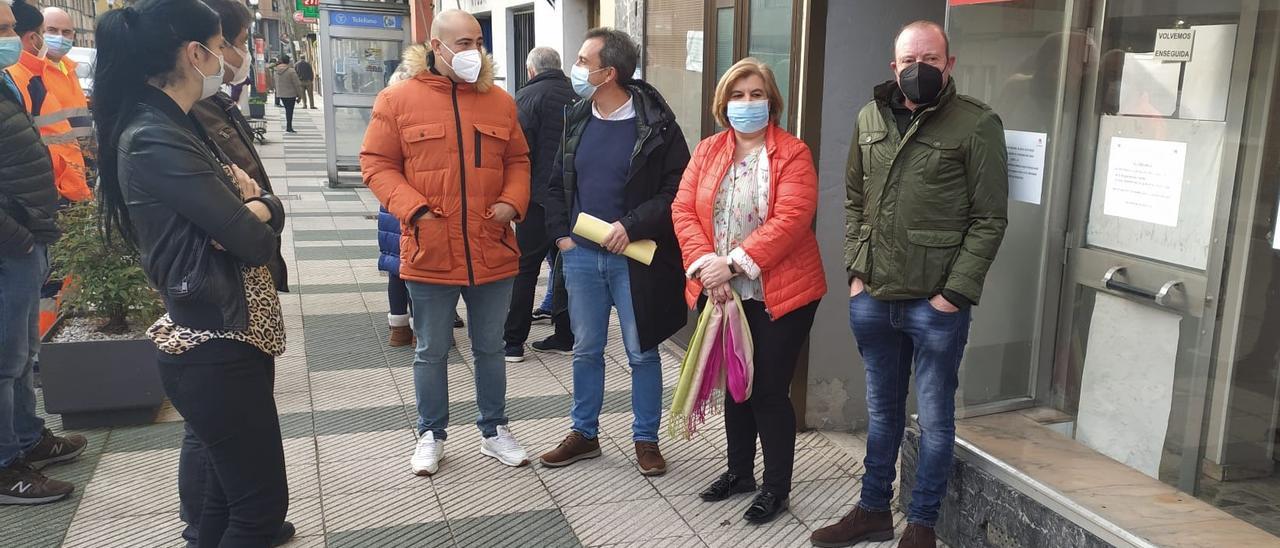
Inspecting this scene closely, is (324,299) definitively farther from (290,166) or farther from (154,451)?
(290,166)

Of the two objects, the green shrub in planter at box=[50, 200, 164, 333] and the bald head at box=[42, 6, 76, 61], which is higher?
the bald head at box=[42, 6, 76, 61]

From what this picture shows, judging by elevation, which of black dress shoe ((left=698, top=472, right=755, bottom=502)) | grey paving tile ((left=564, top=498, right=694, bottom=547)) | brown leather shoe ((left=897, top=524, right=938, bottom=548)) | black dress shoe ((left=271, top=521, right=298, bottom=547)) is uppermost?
brown leather shoe ((left=897, top=524, right=938, bottom=548))

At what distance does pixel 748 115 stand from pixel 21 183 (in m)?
2.96

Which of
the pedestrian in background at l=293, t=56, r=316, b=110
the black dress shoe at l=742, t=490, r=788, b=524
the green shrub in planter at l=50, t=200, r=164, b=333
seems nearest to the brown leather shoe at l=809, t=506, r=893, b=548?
the black dress shoe at l=742, t=490, r=788, b=524

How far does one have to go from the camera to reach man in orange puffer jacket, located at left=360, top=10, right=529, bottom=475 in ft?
12.3

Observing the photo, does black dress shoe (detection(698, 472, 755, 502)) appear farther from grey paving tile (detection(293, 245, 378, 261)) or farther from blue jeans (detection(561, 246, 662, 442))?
grey paving tile (detection(293, 245, 378, 261))

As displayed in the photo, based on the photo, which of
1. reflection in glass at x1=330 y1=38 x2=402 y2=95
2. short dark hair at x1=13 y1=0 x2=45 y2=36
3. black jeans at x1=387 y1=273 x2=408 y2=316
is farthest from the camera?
reflection in glass at x1=330 y1=38 x2=402 y2=95

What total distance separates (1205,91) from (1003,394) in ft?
4.56

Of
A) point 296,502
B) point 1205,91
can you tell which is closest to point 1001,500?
point 1205,91

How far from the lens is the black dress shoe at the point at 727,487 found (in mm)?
3871

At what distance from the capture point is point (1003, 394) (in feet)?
12.9

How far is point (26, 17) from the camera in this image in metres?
5.15

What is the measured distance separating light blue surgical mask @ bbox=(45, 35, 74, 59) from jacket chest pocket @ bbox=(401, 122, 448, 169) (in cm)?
391

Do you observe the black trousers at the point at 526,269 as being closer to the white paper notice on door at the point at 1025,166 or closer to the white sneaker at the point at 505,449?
the white sneaker at the point at 505,449
